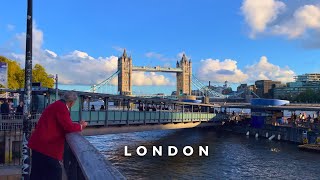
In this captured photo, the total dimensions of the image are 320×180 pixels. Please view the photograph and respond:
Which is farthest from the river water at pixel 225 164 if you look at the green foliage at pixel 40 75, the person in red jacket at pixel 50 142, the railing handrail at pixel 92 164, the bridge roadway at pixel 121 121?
the green foliage at pixel 40 75

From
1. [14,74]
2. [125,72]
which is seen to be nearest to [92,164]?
[14,74]

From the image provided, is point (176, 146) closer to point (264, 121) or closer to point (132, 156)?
point (132, 156)

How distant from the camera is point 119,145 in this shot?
161 ft

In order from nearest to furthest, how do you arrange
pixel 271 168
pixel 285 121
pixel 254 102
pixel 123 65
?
pixel 271 168
pixel 285 121
pixel 254 102
pixel 123 65

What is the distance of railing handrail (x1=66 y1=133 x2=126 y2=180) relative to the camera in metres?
2.68

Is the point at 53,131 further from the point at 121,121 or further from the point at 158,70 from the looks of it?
the point at 158,70

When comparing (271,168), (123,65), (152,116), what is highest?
(123,65)

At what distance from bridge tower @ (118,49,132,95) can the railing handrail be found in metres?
158

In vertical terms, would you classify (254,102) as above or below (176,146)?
above

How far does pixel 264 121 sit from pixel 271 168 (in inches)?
1358

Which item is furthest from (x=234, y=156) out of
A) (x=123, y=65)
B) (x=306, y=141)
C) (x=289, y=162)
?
(x=123, y=65)

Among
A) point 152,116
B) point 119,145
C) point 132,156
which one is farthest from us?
point 119,145

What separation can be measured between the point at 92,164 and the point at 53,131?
61.1 inches

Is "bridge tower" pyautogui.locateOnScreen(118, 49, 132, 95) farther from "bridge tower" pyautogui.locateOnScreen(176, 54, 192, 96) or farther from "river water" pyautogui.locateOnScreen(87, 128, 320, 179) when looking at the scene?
"river water" pyautogui.locateOnScreen(87, 128, 320, 179)
